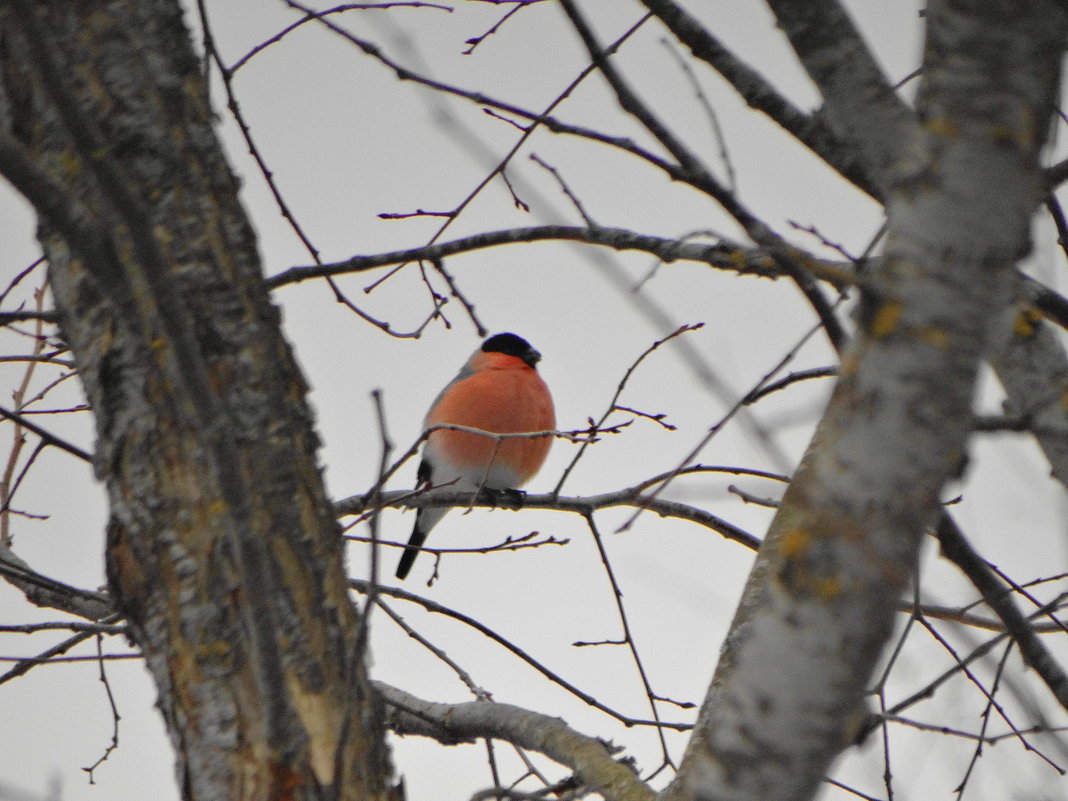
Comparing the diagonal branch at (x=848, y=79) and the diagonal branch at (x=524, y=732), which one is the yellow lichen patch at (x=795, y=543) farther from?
the diagonal branch at (x=524, y=732)

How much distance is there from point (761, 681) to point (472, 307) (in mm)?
1762

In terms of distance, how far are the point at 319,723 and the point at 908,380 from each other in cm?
83

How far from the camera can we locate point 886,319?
935 millimetres

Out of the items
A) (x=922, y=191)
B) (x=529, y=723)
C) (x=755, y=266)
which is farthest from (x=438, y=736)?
(x=922, y=191)

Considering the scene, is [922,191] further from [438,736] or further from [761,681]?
[438,736]

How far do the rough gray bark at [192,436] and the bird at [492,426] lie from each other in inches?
135

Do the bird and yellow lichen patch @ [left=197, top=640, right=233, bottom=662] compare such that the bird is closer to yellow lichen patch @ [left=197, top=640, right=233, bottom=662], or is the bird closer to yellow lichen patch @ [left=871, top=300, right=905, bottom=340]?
yellow lichen patch @ [left=197, top=640, right=233, bottom=662]

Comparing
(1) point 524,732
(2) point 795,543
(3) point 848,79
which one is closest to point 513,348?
(1) point 524,732

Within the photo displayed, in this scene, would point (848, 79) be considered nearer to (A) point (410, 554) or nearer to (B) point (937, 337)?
(B) point (937, 337)

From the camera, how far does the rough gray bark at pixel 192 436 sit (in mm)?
1338

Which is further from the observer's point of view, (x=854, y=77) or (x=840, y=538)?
(x=854, y=77)

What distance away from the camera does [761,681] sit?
0.96 meters

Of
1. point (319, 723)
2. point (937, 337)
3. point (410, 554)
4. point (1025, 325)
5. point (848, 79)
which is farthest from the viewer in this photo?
point (410, 554)

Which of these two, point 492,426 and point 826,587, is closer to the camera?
point 826,587
